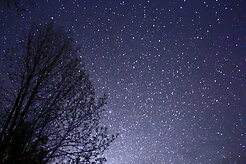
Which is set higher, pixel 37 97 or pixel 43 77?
pixel 43 77

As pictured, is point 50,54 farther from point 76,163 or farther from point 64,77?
point 76,163

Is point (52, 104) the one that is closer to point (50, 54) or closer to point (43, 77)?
point (43, 77)

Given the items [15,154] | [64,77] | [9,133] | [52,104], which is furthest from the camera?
[64,77]

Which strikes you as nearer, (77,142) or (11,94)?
(11,94)

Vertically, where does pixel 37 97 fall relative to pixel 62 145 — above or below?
above

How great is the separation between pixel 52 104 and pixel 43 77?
1.16 metres

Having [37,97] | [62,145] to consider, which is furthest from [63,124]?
[37,97]

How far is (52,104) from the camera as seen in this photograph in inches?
401

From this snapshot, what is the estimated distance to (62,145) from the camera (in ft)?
34.2

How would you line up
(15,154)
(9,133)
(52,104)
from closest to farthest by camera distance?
(9,133)
(15,154)
(52,104)

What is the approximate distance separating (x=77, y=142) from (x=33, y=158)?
181cm

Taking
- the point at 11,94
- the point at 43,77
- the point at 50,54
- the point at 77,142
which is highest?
the point at 50,54

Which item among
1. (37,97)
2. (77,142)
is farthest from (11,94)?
(77,142)

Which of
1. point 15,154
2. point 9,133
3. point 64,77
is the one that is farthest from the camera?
point 64,77
